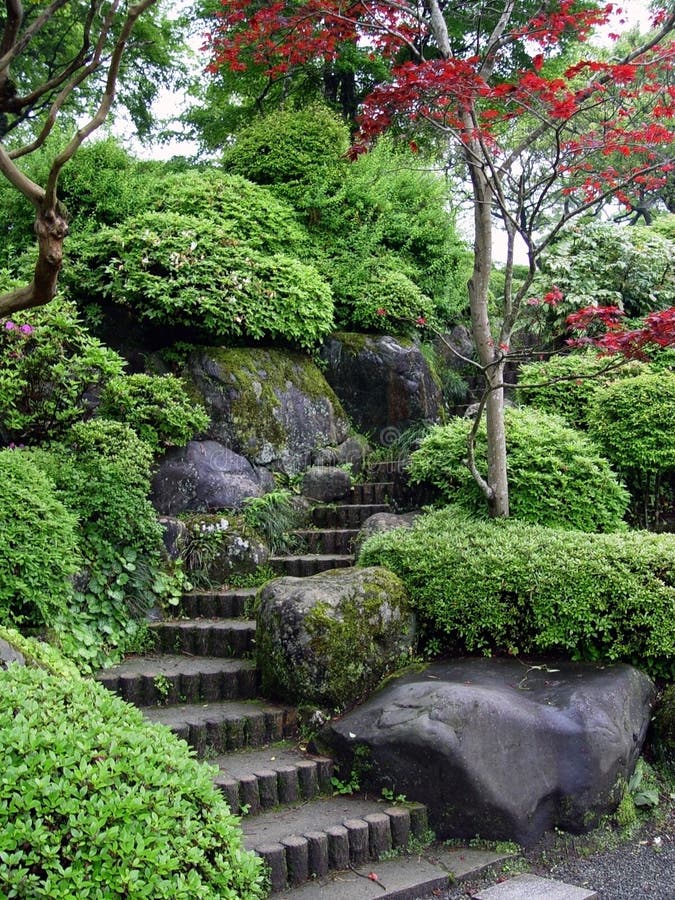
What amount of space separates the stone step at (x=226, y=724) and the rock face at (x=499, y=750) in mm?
318

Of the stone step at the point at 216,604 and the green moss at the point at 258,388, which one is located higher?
the green moss at the point at 258,388

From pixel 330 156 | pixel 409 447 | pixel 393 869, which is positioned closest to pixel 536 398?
pixel 409 447

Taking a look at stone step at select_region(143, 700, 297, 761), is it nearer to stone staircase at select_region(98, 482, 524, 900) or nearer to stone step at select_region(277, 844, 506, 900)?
stone staircase at select_region(98, 482, 524, 900)

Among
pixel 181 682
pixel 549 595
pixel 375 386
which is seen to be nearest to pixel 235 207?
pixel 375 386

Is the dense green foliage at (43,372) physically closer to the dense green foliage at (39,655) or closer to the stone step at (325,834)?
the dense green foliage at (39,655)

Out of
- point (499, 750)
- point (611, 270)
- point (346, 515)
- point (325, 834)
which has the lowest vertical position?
point (325, 834)

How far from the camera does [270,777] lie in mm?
4328

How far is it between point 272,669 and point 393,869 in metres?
1.48

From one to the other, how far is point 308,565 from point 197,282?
324 centimetres

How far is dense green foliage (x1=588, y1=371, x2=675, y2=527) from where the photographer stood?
25.6 ft

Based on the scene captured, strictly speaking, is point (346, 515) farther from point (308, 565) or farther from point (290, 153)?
point (290, 153)

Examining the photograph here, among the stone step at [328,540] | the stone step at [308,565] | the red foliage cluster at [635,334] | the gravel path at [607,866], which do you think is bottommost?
the gravel path at [607,866]

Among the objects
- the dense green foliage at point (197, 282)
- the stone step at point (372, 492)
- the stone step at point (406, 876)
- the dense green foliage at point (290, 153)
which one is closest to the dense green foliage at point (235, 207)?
the dense green foliage at point (197, 282)

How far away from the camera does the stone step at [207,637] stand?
5766 mm
